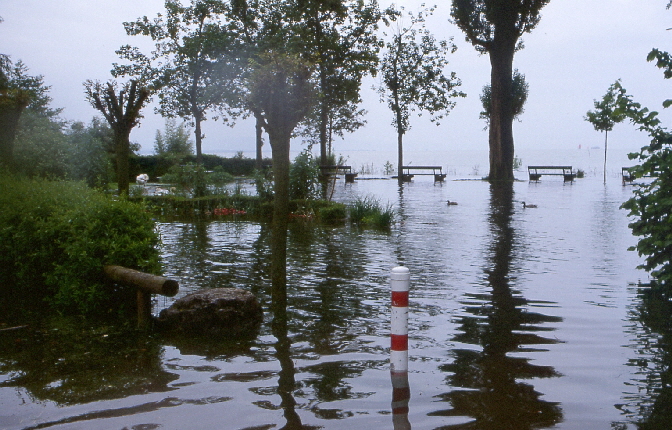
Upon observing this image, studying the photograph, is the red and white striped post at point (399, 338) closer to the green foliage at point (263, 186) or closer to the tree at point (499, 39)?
the green foliage at point (263, 186)

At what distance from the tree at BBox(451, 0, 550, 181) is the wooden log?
1428 inches

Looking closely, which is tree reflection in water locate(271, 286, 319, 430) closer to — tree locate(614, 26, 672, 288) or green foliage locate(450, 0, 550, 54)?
tree locate(614, 26, 672, 288)

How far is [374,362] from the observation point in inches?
230

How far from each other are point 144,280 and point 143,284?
0.04m

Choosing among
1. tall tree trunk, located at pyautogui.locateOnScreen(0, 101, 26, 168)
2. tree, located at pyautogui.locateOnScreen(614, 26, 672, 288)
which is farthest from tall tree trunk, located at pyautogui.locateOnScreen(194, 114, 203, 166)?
tree, located at pyautogui.locateOnScreen(614, 26, 672, 288)

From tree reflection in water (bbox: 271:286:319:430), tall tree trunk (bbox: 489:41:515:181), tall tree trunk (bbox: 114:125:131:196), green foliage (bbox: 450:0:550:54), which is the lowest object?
tree reflection in water (bbox: 271:286:319:430)

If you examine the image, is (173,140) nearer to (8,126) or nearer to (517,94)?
(517,94)

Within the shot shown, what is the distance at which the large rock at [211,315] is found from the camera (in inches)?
264

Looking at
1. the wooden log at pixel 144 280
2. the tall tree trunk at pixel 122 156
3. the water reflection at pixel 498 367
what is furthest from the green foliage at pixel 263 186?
the wooden log at pixel 144 280

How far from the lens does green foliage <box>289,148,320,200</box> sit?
65.9 feet

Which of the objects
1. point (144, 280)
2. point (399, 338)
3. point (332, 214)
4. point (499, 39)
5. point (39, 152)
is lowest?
point (399, 338)

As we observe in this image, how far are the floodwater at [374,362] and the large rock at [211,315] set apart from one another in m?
0.26

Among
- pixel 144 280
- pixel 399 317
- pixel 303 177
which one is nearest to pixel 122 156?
pixel 144 280

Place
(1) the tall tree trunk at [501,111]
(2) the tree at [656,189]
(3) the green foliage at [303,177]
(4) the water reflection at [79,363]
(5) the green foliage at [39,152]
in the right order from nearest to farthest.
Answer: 1. (4) the water reflection at [79,363]
2. (2) the tree at [656,189]
3. (5) the green foliage at [39,152]
4. (3) the green foliage at [303,177]
5. (1) the tall tree trunk at [501,111]
